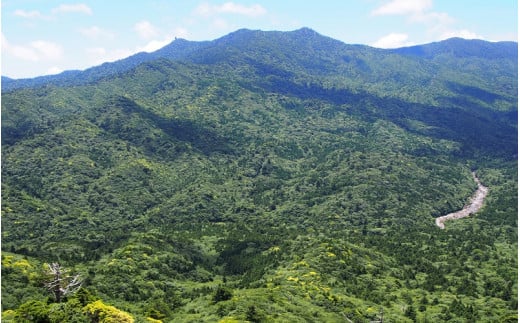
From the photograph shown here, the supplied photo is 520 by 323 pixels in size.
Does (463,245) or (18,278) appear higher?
(18,278)

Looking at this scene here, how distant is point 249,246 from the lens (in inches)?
5541

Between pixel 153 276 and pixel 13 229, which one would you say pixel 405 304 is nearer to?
pixel 153 276

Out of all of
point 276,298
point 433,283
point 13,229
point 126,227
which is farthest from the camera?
point 126,227

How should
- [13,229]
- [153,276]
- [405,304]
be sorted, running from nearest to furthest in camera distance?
[405,304] < [153,276] < [13,229]

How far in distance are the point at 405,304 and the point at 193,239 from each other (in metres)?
72.1

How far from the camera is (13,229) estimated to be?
157750mm

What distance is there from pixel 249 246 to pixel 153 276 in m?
44.7

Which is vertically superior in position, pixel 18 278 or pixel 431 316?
pixel 18 278

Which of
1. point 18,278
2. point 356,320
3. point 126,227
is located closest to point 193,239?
point 126,227

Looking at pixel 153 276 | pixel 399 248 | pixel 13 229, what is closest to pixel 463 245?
pixel 399 248

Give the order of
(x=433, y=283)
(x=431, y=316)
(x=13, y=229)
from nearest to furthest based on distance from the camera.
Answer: (x=431, y=316)
(x=433, y=283)
(x=13, y=229)

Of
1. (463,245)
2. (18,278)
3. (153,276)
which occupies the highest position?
(18,278)

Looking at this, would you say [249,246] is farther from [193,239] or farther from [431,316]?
[431,316]

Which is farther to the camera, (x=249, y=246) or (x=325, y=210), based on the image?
(x=325, y=210)
